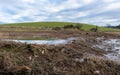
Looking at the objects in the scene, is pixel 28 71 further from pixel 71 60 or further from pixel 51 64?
pixel 71 60

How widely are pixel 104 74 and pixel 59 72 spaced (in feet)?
4.69

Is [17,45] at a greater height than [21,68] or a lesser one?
greater

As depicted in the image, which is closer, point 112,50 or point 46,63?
point 46,63

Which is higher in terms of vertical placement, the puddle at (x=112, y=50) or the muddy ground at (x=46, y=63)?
the muddy ground at (x=46, y=63)

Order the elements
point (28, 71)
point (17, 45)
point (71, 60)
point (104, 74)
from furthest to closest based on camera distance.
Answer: point (17, 45)
point (71, 60)
point (104, 74)
point (28, 71)

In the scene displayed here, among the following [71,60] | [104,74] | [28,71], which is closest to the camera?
[28,71]

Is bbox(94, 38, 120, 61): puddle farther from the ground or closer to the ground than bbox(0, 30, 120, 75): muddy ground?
closer to the ground

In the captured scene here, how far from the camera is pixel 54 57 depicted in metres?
6.41

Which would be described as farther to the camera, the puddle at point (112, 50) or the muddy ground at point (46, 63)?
the puddle at point (112, 50)

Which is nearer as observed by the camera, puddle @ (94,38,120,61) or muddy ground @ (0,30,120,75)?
muddy ground @ (0,30,120,75)

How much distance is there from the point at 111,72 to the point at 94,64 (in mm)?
581

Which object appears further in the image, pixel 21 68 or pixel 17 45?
pixel 17 45

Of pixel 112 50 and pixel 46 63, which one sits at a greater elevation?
pixel 46 63

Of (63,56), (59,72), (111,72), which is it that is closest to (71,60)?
(63,56)
